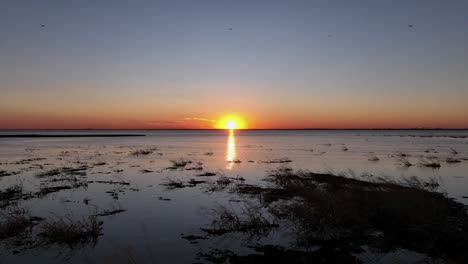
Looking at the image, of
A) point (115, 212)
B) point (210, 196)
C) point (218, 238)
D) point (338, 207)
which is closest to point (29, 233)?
point (115, 212)

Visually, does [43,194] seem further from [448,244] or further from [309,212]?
[448,244]

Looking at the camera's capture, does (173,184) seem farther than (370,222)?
Yes

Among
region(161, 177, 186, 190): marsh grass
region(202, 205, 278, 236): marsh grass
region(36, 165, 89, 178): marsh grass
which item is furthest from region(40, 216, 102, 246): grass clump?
region(36, 165, 89, 178): marsh grass

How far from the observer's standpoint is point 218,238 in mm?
12648

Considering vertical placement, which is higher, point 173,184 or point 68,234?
point 68,234

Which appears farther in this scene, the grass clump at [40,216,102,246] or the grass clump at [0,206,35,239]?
the grass clump at [0,206,35,239]

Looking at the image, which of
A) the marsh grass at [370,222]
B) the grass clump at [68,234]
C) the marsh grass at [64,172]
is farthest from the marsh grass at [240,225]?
the marsh grass at [64,172]

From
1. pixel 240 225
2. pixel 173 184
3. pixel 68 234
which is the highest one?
pixel 68 234

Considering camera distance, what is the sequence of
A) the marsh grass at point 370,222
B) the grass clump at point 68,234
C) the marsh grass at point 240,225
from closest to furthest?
1. the marsh grass at point 370,222
2. the grass clump at point 68,234
3. the marsh grass at point 240,225

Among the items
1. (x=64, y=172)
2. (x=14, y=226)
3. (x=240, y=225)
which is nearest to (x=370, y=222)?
(x=240, y=225)

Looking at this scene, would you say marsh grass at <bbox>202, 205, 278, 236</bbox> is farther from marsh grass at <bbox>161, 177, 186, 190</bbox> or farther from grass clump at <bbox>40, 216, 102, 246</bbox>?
marsh grass at <bbox>161, 177, 186, 190</bbox>

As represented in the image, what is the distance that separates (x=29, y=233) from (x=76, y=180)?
13.0 meters

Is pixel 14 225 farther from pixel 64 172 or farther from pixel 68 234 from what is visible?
pixel 64 172

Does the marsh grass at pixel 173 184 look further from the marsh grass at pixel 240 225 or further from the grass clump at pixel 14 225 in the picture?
the grass clump at pixel 14 225
